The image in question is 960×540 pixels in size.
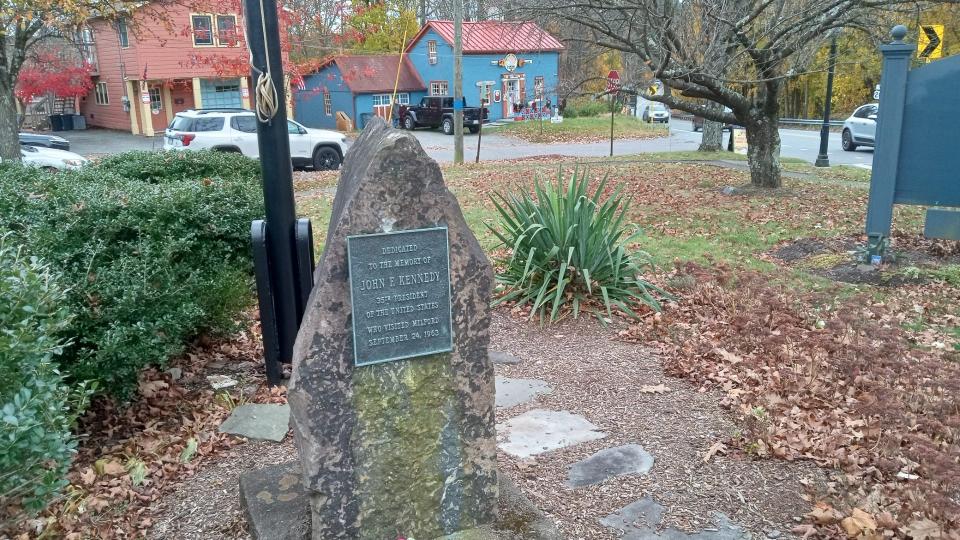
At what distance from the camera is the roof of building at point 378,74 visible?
37375 mm

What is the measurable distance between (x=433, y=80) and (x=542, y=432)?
38870 mm

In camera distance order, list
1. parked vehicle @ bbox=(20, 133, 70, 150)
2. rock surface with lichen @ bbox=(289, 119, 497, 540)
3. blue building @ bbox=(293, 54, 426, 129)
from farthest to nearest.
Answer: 1. blue building @ bbox=(293, 54, 426, 129)
2. parked vehicle @ bbox=(20, 133, 70, 150)
3. rock surface with lichen @ bbox=(289, 119, 497, 540)

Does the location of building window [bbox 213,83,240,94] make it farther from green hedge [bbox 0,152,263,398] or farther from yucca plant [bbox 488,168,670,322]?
yucca plant [bbox 488,168,670,322]

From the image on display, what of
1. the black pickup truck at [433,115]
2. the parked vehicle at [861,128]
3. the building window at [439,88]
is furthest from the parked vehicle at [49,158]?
the building window at [439,88]

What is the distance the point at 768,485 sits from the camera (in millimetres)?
3713

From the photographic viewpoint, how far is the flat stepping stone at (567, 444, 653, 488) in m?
3.80

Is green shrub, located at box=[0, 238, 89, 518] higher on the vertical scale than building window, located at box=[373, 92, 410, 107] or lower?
lower

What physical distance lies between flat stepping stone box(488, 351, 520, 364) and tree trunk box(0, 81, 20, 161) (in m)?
11.1

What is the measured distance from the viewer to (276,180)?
4590 millimetres

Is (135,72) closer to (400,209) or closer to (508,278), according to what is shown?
(508,278)

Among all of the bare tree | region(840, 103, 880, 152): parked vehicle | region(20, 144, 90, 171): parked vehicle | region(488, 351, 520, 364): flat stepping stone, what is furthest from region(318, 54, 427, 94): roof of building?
region(488, 351, 520, 364): flat stepping stone

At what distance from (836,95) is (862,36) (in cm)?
2896

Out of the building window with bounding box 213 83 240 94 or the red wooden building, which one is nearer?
the red wooden building

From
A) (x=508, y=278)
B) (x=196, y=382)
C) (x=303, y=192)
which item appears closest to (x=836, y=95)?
(x=303, y=192)
